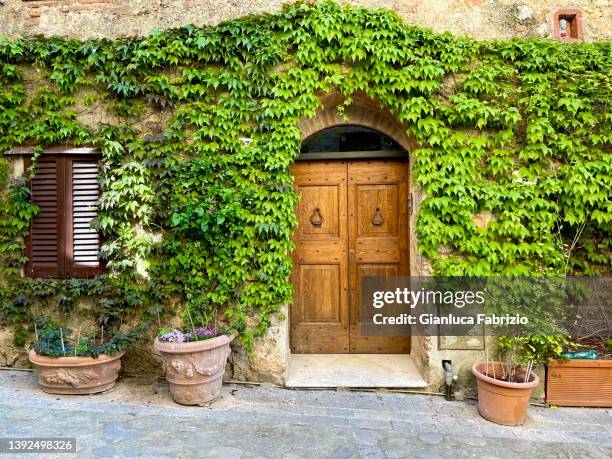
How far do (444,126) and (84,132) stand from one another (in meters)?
3.76

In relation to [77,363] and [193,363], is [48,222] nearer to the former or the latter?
[77,363]

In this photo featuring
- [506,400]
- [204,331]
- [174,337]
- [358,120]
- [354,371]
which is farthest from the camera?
[358,120]

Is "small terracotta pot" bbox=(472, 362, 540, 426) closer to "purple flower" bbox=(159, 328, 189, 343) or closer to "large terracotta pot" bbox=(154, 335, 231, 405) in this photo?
"large terracotta pot" bbox=(154, 335, 231, 405)

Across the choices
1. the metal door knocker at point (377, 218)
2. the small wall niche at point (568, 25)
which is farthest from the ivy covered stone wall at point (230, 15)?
the metal door knocker at point (377, 218)

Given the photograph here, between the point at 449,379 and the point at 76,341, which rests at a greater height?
the point at 76,341

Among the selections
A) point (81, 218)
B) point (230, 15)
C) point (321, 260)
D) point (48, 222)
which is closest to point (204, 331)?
point (321, 260)

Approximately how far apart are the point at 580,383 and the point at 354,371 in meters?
2.13

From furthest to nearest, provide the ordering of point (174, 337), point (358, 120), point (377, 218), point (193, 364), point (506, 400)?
point (377, 218), point (358, 120), point (174, 337), point (193, 364), point (506, 400)

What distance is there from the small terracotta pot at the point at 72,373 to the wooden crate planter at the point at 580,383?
167 inches

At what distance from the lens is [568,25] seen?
4215 mm

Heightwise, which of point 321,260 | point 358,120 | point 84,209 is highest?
point 358,120

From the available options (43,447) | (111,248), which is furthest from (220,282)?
(43,447)

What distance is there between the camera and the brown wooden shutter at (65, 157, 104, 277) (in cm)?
418

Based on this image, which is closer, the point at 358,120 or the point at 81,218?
the point at 81,218
